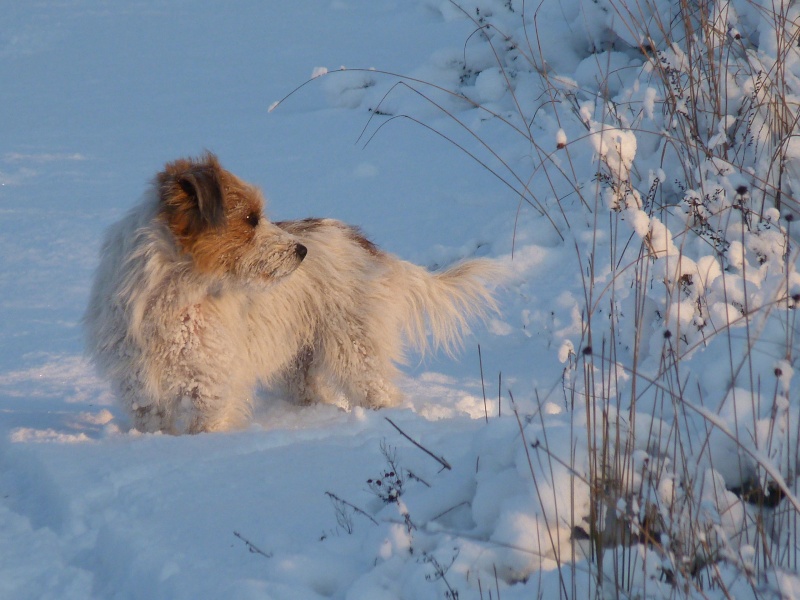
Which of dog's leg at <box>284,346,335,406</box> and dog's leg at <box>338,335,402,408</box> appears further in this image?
dog's leg at <box>284,346,335,406</box>

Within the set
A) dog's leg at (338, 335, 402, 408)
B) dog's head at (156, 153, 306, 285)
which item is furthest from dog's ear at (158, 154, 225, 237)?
dog's leg at (338, 335, 402, 408)

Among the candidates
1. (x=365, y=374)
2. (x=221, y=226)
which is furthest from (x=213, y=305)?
(x=365, y=374)

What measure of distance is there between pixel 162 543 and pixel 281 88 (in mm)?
9487

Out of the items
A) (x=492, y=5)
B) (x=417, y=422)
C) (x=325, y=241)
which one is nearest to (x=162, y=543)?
(x=417, y=422)

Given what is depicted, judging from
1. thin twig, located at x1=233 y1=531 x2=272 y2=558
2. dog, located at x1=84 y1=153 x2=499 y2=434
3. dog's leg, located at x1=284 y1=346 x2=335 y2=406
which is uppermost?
dog, located at x1=84 y1=153 x2=499 y2=434

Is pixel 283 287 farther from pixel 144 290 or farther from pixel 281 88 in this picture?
pixel 281 88

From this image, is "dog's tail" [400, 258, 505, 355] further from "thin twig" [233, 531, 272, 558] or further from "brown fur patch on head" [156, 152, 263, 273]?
"thin twig" [233, 531, 272, 558]

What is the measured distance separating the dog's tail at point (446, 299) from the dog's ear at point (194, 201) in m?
1.42

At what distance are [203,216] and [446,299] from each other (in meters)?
1.73

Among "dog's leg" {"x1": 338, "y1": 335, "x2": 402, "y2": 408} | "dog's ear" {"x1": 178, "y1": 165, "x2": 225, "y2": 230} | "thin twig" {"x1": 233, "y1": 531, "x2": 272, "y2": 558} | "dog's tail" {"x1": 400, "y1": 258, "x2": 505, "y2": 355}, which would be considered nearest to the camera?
"thin twig" {"x1": 233, "y1": 531, "x2": 272, "y2": 558}

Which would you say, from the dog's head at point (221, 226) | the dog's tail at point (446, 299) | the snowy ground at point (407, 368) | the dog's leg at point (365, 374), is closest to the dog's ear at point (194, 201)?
the dog's head at point (221, 226)

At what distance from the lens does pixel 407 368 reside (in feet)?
20.9

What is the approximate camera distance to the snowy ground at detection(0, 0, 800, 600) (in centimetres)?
244

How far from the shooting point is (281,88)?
38.4ft
